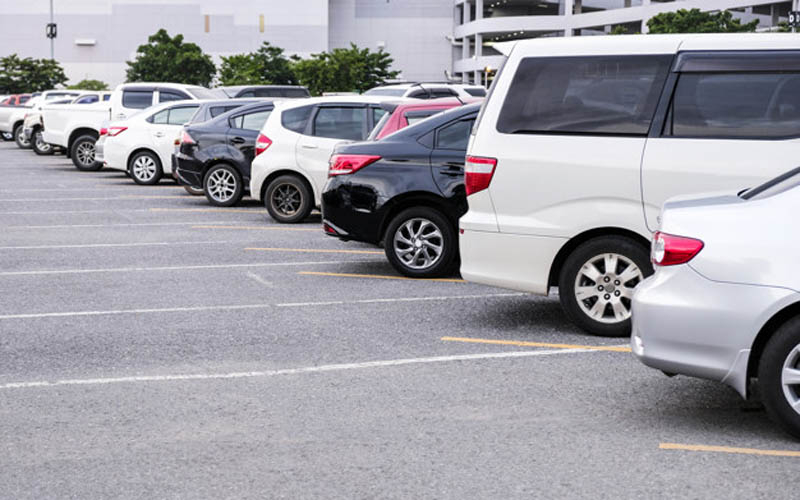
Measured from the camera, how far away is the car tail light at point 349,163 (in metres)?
10.9

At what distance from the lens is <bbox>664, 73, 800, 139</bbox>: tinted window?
296 inches

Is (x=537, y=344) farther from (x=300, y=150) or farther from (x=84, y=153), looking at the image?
(x=84, y=153)

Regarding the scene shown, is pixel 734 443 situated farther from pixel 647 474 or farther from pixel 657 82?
pixel 657 82

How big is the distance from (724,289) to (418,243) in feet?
18.0

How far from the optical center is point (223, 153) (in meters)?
18.0

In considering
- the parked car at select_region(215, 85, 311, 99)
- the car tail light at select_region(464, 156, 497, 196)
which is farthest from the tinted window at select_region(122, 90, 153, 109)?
the car tail light at select_region(464, 156, 497, 196)

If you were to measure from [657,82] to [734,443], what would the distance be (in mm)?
3002

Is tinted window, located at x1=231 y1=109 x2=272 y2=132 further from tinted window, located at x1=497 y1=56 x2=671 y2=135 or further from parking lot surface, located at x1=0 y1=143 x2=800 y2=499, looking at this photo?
tinted window, located at x1=497 y1=56 x2=671 y2=135

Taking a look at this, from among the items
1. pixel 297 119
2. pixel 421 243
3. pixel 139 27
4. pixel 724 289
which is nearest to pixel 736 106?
pixel 724 289

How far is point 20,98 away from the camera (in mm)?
47438

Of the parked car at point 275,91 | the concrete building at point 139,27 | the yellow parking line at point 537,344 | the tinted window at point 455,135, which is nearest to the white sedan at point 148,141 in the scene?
the parked car at point 275,91

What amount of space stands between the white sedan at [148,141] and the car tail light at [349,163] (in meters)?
11.8

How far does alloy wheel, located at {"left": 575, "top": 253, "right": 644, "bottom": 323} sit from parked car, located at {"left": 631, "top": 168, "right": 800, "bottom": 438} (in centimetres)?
220

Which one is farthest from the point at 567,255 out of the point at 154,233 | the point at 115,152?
the point at 115,152
